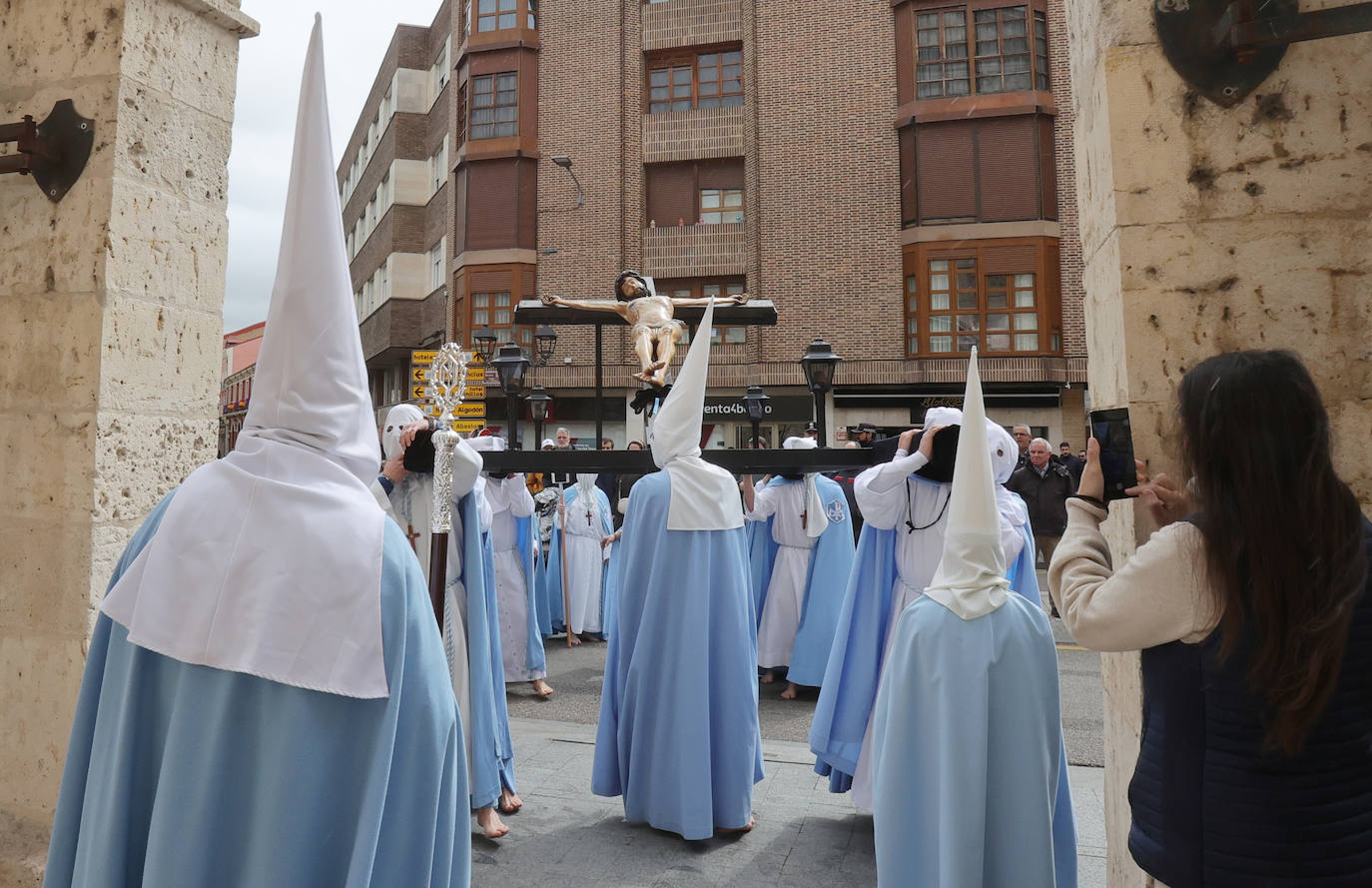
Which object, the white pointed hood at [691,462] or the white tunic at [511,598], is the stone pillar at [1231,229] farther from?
the white tunic at [511,598]

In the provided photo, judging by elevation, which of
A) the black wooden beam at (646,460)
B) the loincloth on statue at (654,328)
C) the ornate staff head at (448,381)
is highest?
the loincloth on statue at (654,328)

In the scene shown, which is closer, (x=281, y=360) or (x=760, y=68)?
(x=281, y=360)

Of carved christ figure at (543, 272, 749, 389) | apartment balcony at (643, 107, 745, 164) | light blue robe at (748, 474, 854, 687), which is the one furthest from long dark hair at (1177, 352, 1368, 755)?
apartment balcony at (643, 107, 745, 164)

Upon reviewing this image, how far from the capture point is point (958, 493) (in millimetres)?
2549

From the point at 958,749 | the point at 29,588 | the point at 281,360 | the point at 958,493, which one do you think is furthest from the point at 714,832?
the point at 281,360

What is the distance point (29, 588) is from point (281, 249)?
216 centimetres

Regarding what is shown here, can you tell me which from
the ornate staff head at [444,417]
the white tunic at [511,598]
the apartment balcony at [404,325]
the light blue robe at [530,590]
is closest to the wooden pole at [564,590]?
the light blue robe at [530,590]

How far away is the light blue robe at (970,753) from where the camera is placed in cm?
239

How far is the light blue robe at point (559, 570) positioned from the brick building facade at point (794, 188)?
30.0ft

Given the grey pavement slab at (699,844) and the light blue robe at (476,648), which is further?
the light blue robe at (476,648)

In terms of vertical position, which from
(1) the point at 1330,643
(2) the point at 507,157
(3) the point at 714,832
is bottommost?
(3) the point at 714,832

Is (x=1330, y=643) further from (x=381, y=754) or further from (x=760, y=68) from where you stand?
(x=760, y=68)

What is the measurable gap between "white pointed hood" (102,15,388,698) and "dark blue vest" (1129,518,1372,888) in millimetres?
1552

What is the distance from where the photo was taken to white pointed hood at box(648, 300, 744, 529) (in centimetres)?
432
